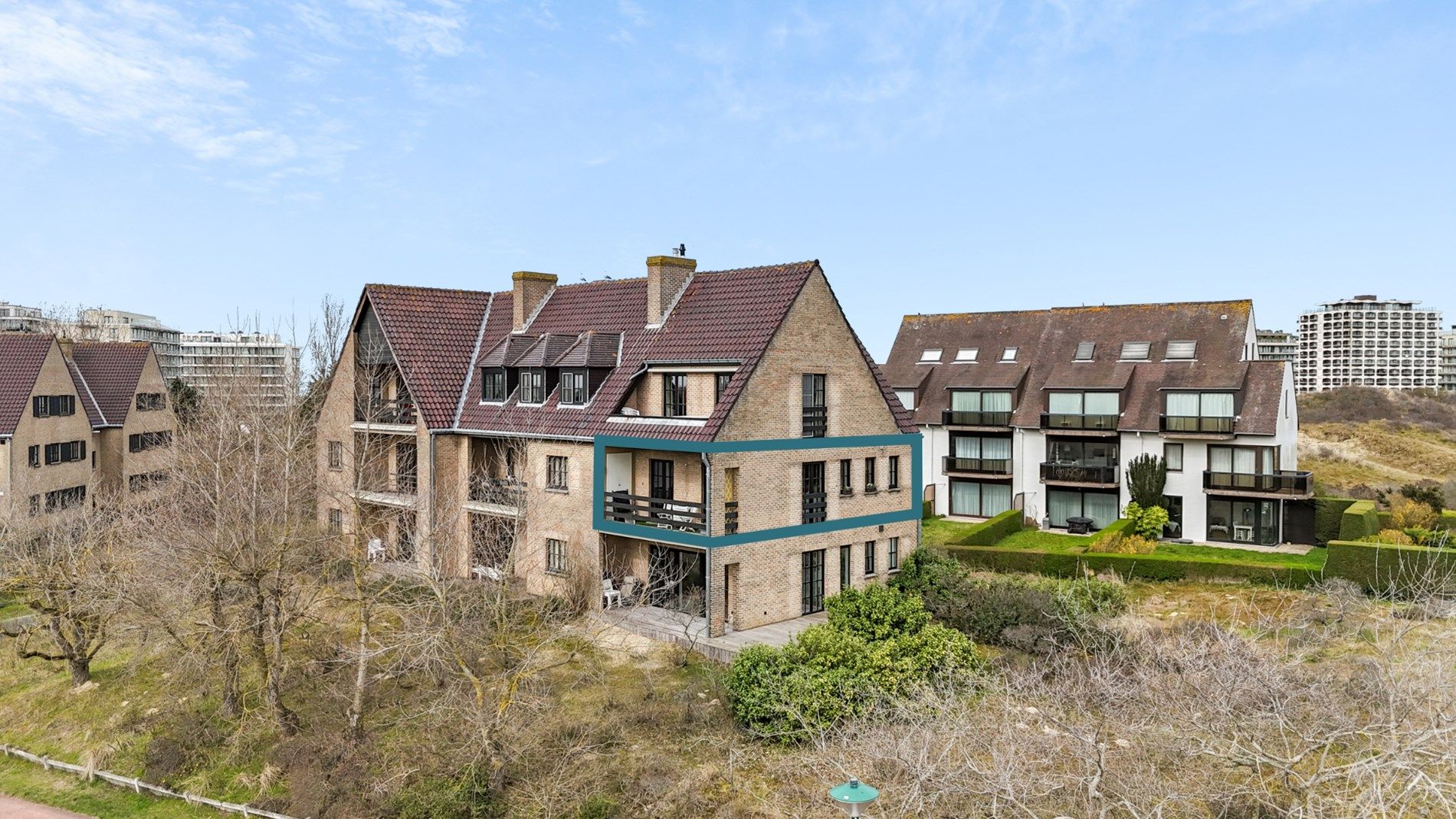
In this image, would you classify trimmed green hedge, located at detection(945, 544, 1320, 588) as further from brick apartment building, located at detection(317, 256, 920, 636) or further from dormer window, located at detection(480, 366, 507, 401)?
dormer window, located at detection(480, 366, 507, 401)

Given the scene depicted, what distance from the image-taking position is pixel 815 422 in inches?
1128

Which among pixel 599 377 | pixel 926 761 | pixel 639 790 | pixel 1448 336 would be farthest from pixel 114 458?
pixel 1448 336

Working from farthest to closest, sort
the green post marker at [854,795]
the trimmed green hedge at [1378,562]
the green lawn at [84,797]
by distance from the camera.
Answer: the trimmed green hedge at [1378,562] < the green lawn at [84,797] < the green post marker at [854,795]

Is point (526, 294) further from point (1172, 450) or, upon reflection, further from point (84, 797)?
point (1172, 450)

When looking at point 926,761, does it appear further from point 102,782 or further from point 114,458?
point 114,458

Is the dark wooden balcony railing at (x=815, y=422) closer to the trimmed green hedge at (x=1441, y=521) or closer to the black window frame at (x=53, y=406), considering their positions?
the trimmed green hedge at (x=1441, y=521)

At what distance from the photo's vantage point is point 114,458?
50.0 m

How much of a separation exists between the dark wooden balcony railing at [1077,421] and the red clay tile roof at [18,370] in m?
45.2

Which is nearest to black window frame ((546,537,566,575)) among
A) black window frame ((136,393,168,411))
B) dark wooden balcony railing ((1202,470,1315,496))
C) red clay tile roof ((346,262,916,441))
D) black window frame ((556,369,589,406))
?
red clay tile roof ((346,262,916,441))

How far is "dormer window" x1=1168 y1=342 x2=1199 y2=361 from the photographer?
141 ft

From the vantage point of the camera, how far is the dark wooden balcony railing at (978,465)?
4466 centimetres

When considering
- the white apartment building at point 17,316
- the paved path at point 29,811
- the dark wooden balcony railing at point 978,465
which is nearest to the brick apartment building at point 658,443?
the paved path at point 29,811

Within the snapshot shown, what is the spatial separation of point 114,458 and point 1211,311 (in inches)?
2175

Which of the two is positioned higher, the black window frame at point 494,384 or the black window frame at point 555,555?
the black window frame at point 494,384
